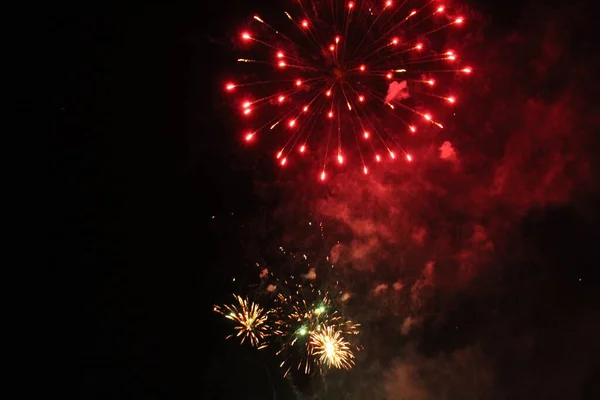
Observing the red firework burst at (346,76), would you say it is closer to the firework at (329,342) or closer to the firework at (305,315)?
the firework at (305,315)

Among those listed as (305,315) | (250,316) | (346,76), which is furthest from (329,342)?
(346,76)

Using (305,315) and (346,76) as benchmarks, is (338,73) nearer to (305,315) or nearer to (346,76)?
(346,76)

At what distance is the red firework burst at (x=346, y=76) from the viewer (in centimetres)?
741

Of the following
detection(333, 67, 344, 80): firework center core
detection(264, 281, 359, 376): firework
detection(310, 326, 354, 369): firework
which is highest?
detection(333, 67, 344, 80): firework center core

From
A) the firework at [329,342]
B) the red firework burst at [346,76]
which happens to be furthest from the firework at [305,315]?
the red firework burst at [346,76]

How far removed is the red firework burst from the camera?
7.41 m

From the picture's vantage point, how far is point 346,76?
720 cm

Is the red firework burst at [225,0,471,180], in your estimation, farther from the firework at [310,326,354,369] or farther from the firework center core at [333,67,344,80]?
the firework at [310,326,354,369]

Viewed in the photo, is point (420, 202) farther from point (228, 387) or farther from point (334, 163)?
point (228, 387)

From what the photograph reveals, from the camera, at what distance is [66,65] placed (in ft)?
26.0

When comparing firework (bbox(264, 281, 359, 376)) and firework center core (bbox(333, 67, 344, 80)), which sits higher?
firework center core (bbox(333, 67, 344, 80))

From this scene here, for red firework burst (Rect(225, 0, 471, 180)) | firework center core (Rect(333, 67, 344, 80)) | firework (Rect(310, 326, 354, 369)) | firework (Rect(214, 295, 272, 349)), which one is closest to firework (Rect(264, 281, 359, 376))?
firework (Rect(310, 326, 354, 369))

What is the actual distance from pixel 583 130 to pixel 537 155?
1188mm

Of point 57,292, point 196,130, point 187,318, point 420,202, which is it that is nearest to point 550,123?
point 420,202
